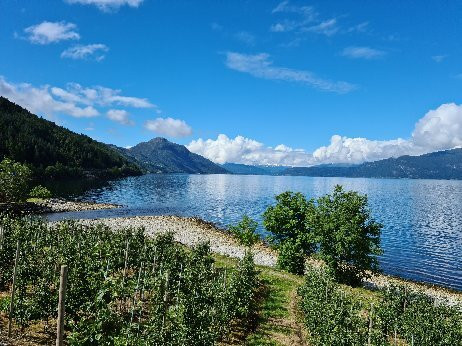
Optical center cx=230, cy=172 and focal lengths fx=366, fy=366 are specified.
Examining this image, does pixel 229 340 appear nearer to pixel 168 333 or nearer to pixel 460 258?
pixel 168 333

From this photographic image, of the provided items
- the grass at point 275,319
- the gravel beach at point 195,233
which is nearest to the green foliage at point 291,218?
the grass at point 275,319

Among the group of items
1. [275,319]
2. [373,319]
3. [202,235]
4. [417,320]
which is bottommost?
[202,235]

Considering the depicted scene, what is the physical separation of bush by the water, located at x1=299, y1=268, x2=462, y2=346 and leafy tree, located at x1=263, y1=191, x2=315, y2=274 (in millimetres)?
13331

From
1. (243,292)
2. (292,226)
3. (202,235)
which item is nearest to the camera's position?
(243,292)

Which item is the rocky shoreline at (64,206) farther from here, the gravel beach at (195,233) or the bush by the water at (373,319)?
the bush by the water at (373,319)

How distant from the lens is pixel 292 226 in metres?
50.8

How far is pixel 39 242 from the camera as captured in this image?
34.5m

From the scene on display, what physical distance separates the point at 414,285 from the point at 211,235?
42257 mm

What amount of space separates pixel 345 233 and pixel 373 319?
14.9m

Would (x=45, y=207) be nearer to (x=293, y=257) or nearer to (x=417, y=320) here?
(x=293, y=257)

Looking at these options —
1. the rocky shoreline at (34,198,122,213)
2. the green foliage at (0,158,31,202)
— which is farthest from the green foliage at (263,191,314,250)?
the rocky shoreline at (34,198,122,213)

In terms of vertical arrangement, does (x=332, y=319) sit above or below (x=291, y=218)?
below

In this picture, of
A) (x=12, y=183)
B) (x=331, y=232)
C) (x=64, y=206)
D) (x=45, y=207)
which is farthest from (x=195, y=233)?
(x=64, y=206)

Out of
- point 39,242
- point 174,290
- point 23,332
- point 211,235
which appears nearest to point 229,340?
→ point 174,290
